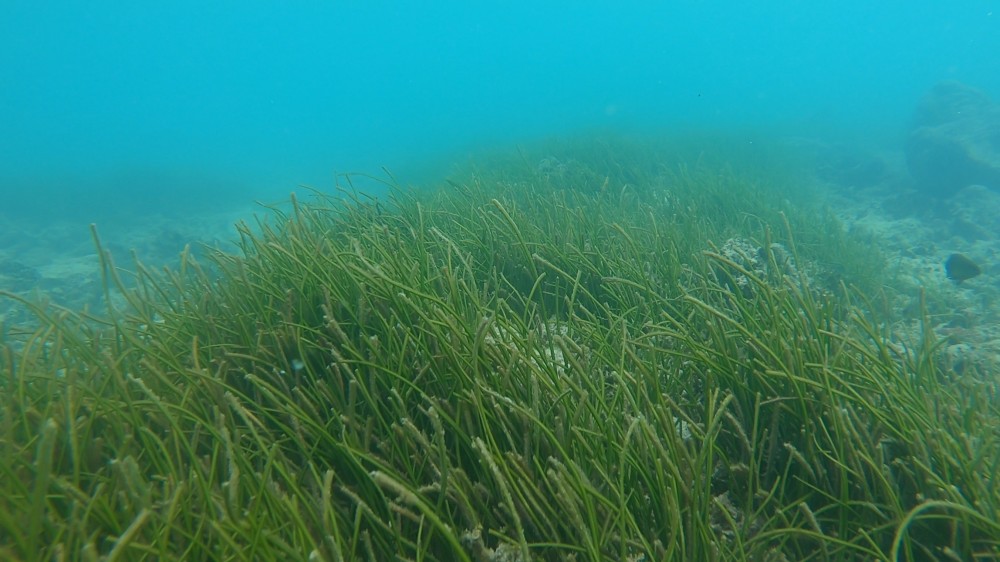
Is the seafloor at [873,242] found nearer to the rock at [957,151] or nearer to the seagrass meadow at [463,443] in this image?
the rock at [957,151]

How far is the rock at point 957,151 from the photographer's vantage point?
12.3 metres

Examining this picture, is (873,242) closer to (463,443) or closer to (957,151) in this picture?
(957,151)

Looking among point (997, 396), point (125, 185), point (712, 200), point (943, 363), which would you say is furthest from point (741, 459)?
point (125, 185)

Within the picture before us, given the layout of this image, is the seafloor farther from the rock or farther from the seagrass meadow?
the seagrass meadow

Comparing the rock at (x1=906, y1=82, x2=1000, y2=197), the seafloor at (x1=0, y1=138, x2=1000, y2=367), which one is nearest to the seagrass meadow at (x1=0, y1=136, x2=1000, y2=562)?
the seafloor at (x1=0, y1=138, x2=1000, y2=367)

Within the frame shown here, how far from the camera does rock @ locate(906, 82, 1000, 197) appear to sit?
486 inches

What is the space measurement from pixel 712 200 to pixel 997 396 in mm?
5702

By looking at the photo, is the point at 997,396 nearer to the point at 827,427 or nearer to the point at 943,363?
the point at 943,363

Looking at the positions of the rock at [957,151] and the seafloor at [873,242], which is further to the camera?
the rock at [957,151]

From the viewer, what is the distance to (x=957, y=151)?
1270 cm

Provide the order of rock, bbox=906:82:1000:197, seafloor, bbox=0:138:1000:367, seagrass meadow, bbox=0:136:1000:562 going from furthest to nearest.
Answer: rock, bbox=906:82:1000:197
seafloor, bbox=0:138:1000:367
seagrass meadow, bbox=0:136:1000:562

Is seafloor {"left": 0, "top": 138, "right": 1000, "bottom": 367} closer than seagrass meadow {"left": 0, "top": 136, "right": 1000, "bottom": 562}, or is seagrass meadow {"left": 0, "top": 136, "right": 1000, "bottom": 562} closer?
seagrass meadow {"left": 0, "top": 136, "right": 1000, "bottom": 562}

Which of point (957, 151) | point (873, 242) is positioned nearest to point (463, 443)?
point (873, 242)

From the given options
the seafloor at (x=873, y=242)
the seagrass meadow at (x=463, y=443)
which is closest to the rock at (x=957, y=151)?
the seafloor at (x=873, y=242)
